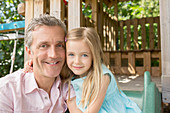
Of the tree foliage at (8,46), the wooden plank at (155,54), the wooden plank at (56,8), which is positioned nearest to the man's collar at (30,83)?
the wooden plank at (56,8)

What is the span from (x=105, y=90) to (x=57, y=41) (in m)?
0.58

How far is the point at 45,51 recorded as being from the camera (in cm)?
138

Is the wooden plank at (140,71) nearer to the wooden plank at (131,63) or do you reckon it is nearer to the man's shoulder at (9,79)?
the wooden plank at (131,63)

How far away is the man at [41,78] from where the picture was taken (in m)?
1.28

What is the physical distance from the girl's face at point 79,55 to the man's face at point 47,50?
97mm

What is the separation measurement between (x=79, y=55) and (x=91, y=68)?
19 cm

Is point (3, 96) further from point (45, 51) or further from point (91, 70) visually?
point (91, 70)

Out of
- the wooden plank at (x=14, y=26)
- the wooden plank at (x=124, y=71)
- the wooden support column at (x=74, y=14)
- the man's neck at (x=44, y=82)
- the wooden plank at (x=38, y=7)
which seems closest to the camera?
the man's neck at (x=44, y=82)

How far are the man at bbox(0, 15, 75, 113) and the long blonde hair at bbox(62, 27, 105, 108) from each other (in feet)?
0.52

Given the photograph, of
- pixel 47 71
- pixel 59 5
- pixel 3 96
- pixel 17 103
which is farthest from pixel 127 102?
pixel 59 5

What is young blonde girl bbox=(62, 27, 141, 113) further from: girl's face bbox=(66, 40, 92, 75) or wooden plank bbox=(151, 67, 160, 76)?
wooden plank bbox=(151, 67, 160, 76)

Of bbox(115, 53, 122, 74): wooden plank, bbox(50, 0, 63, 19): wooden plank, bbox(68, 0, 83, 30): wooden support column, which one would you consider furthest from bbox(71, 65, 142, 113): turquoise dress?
bbox(115, 53, 122, 74): wooden plank

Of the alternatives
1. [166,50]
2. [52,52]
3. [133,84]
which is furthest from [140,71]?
[52,52]

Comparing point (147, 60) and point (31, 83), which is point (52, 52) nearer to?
point (31, 83)
